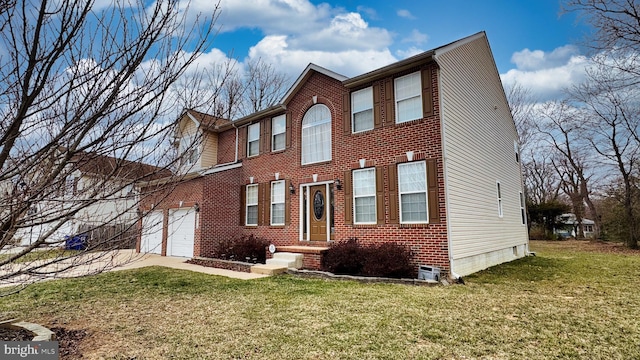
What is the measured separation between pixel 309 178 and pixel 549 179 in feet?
110

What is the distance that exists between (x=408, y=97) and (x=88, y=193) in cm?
869

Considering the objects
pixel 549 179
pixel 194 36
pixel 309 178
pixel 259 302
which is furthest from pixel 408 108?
pixel 549 179

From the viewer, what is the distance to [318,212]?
11.6 metres

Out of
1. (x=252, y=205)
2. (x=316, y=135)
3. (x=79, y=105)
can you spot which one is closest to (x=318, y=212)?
(x=316, y=135)

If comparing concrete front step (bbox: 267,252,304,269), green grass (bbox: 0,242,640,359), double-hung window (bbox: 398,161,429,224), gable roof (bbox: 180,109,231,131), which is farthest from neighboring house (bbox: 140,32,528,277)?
gable roof (bbox: 180,109,231,131)

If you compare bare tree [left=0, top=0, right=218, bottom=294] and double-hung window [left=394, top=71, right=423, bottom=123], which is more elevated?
double-hung window [left=394, top=71, right=423, bottom=123]

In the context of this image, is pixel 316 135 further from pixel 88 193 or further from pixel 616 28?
pixel 88 193

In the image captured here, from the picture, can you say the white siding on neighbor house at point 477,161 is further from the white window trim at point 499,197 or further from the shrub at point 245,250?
the shrub at point 245,250

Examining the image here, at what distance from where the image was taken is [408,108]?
9836mm

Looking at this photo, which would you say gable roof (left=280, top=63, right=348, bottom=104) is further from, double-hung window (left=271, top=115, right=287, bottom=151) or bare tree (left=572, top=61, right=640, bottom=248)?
bare tree (left=572, top=61, right=640, bottom=248)

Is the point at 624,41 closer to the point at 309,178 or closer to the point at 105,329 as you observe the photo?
the point at 309,178

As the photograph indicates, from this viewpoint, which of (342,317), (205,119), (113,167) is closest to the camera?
(113,167)

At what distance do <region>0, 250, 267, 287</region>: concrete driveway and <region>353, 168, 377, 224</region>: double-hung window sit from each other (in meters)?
3.40

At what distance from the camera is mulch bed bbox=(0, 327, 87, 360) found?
13.3 feet
